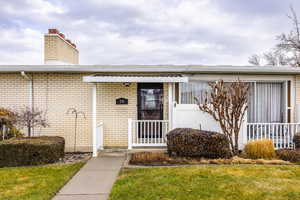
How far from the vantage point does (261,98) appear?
29.0 ft

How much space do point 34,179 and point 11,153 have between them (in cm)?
164

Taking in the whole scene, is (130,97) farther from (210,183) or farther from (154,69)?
(210,183)

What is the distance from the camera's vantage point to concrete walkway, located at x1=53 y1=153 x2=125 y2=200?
172 inches

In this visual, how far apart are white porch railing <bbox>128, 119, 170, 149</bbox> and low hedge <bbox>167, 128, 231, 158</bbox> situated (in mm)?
1300

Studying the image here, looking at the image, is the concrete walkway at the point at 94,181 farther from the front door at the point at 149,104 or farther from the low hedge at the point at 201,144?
the front door at the point at 149,104

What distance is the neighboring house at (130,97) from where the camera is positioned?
8102 mm

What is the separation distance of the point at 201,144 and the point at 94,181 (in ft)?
9.81

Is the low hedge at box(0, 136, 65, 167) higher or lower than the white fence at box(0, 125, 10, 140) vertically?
lower

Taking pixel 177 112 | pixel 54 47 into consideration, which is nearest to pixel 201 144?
pixel 177 112

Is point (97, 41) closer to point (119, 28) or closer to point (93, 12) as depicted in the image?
A: point (119, 28)

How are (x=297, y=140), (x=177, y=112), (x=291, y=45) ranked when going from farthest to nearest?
(x=291, y=45), (x=177, y=112), (x=297, y=140)

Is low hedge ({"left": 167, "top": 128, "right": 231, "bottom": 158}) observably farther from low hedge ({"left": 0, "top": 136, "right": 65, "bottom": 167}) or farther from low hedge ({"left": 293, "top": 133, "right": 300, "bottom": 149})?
low hedge ({"left": 0, "top": 136, "right": 65, "bottom": 167})

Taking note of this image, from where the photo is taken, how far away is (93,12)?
1268cm

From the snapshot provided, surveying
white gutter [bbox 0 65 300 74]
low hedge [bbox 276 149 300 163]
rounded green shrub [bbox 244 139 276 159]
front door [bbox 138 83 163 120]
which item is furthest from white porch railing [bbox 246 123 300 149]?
front door [bbox 138 83 163 120]
